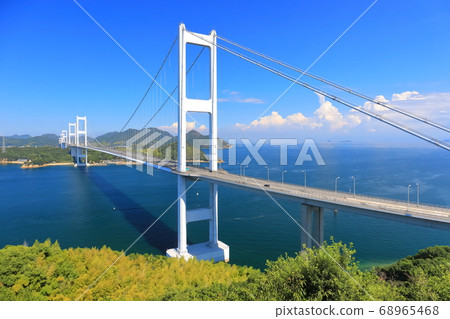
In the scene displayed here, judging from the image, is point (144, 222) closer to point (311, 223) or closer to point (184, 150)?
point (184, 150)

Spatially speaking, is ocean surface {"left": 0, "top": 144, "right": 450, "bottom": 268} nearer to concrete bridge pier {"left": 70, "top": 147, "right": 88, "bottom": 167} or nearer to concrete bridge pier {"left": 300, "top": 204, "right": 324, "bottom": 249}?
concrete bridge pier {"left": 300, "top": 204, "right": 324, "bottom": 249}

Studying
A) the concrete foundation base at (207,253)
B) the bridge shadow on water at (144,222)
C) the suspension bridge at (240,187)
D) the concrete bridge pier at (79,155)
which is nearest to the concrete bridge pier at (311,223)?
the suspension bridge at (240,187)

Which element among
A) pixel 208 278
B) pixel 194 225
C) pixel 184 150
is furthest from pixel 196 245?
pixel 208 278

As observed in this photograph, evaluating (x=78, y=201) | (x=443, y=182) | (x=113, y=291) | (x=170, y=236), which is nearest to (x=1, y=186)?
(x=78, y=201)

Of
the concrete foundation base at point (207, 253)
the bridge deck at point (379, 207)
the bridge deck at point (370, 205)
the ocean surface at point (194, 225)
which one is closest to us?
the bridge deck at point (379, 207)

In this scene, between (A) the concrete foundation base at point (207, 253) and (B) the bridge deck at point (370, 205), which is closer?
(B) the bridge deck at point (370, 205)

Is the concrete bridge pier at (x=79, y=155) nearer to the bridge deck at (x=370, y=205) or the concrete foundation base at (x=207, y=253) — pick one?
the concrete foundation base at (x=207, y=253)

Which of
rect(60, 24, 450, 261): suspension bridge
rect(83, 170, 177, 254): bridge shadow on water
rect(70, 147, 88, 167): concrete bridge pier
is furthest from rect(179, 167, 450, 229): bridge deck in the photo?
rect(70, 147, 88, 167): concrete bridge pier
